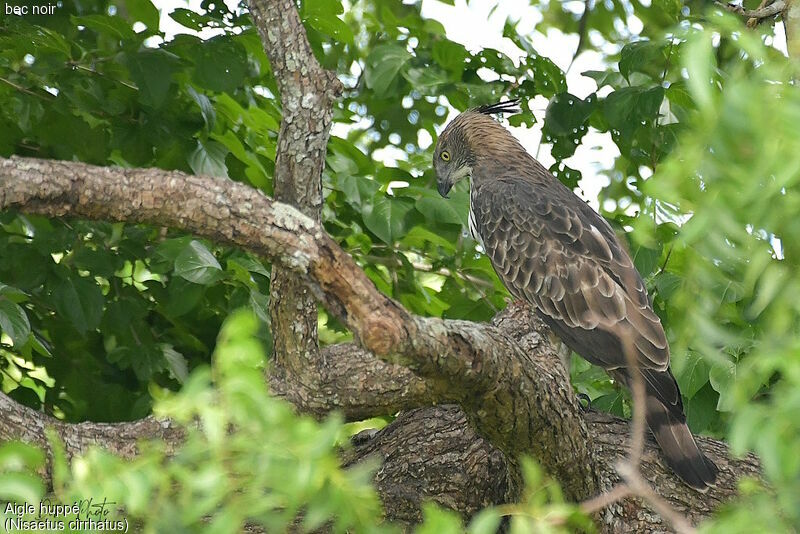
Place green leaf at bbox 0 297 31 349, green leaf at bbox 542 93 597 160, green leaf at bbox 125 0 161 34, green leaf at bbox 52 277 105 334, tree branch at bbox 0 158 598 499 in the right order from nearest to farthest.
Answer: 1. tree branch at bbox 0 158 598 499
2. green leaf at bbox 0 297 31 349
3. green leaf at bbox 52 277 105 334
4. green leaf at bbox 125 0 161 34
5. green leaf at bbox 542 93 597 160

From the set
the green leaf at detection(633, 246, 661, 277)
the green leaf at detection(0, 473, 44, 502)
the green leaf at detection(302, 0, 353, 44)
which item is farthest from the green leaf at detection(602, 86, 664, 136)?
the green leaf at detection(0, 473, 44, 502)

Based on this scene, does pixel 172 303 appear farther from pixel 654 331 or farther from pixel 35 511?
pixel 35 511

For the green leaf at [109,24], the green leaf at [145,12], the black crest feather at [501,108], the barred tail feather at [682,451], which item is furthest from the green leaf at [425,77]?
the barred tail feather at [682,451]

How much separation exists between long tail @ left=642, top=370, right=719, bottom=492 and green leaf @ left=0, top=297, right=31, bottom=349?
249 centimetres

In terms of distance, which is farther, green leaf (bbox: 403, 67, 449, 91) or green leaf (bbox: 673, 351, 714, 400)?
green leaf (bbox: 403, 67, 449, 91)

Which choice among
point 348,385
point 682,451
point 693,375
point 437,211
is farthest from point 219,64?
point 682,451

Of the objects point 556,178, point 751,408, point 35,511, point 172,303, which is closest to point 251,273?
point 172,303

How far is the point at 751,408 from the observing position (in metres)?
1.42

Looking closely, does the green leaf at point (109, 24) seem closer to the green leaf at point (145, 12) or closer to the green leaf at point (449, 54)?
the green leaf at point (145, 12)

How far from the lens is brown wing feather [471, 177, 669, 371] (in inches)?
180

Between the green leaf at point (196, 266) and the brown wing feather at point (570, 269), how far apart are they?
1706 mm

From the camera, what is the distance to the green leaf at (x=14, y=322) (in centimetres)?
368

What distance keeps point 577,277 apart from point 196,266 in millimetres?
1943

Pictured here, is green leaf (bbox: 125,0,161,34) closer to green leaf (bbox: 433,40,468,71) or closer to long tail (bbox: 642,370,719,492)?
green leaf (bbox: 433,40,468,71)
